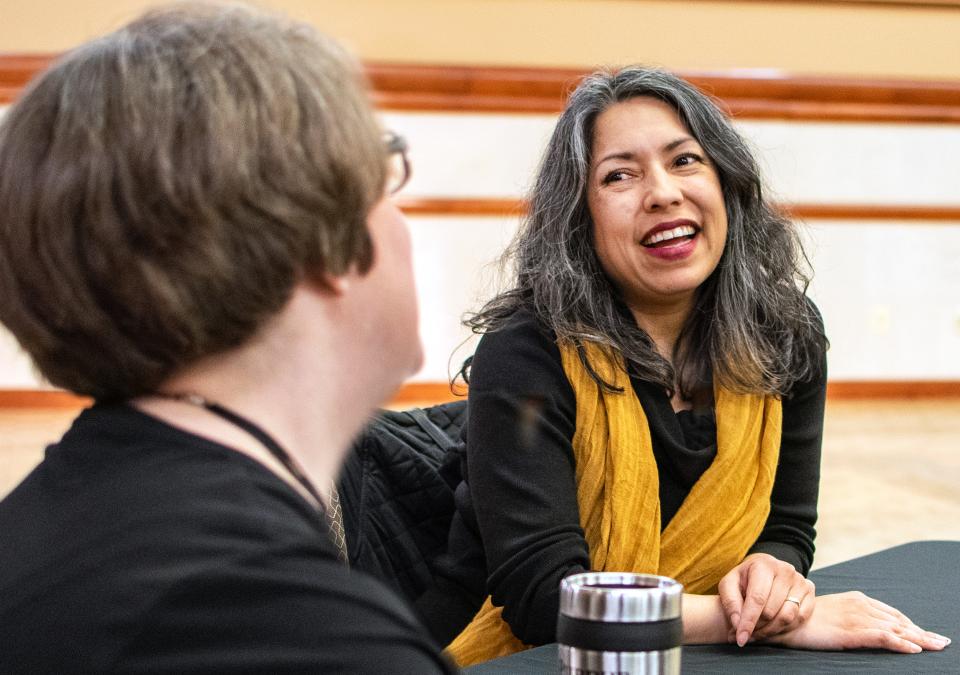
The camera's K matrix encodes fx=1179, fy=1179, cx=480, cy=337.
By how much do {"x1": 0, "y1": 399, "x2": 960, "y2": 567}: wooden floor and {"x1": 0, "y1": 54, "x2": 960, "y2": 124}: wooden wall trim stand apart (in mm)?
1461

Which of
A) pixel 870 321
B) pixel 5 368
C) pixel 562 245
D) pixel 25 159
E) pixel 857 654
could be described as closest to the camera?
pixel 25 159

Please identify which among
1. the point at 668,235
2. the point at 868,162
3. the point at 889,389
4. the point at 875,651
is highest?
the point at 668,235

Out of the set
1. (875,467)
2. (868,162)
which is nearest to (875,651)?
(875,467)

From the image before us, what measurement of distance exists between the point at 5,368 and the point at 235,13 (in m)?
5.16

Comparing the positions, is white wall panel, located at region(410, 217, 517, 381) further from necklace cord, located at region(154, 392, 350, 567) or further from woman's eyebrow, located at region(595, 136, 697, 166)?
necklace cord, located at region(154, 392, 350, 567)

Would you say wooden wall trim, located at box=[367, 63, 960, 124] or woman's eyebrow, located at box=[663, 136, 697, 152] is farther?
wooden wall trim, located at box=[367, 63, 960, 124]

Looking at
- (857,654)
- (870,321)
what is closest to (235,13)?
(857,654)

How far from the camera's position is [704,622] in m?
1.40

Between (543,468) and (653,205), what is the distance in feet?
1.43

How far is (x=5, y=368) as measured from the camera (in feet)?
18.1

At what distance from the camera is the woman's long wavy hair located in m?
1.74

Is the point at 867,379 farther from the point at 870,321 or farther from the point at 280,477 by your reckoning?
the point at 280,477

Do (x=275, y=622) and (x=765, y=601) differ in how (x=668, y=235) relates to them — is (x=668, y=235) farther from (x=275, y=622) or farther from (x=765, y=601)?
(x=275, y=622)

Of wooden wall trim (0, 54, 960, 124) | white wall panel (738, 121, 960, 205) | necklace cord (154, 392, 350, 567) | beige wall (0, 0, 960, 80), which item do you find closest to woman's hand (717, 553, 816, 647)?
necklace cord (154, 392, 350, 567)
